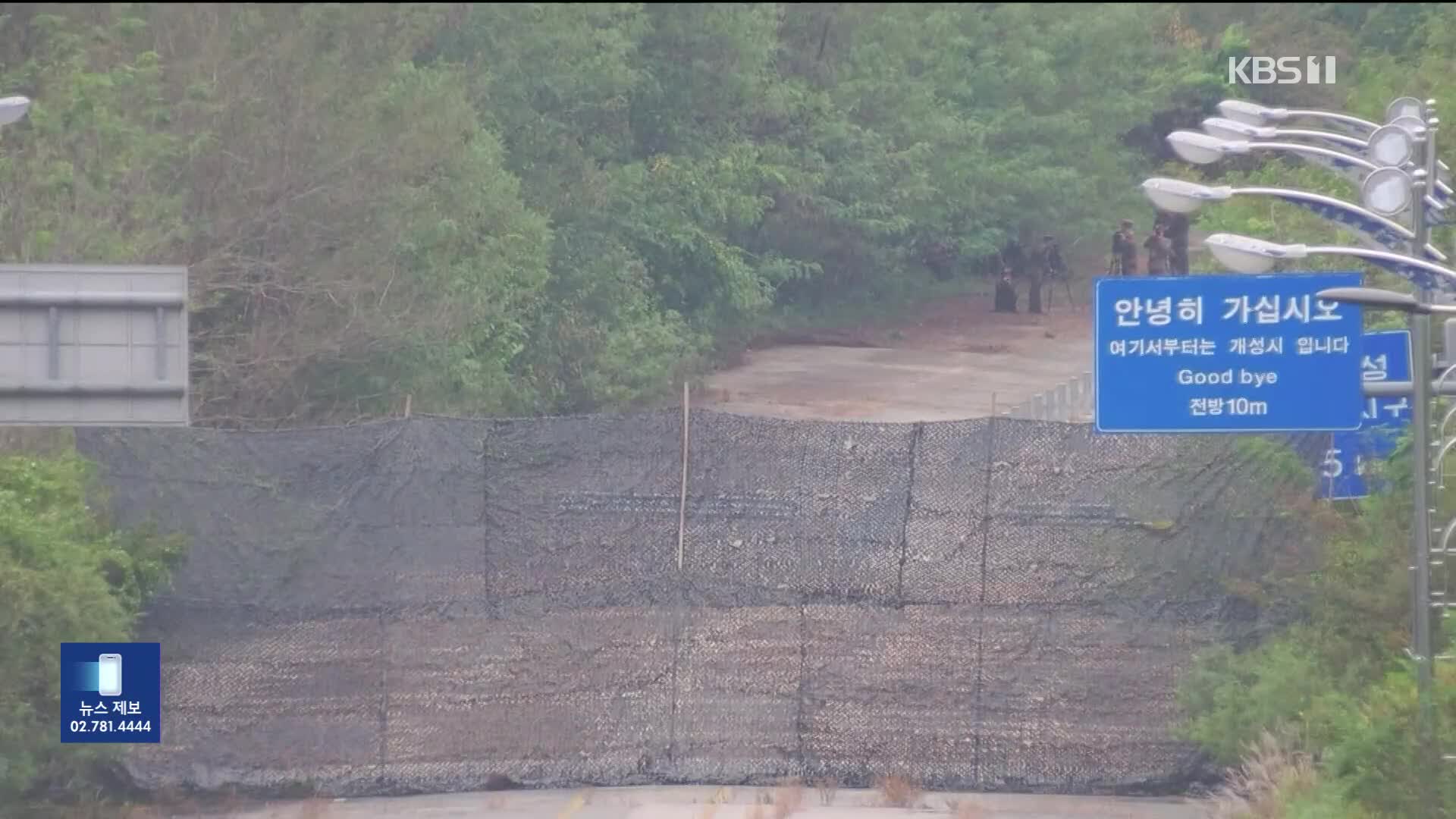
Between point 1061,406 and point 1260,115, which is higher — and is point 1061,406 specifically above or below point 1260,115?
below

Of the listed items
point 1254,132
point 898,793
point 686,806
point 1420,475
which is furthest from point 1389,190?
point 686,806

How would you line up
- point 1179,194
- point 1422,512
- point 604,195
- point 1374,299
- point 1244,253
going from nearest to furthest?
point 1374,299, point 1422,512, point 1244,253, point 1179,194, point 604,195

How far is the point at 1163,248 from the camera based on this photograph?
3178 centimetres

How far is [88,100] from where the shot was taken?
18750 millimetres

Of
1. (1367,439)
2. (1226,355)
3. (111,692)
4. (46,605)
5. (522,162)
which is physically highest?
(522,162)

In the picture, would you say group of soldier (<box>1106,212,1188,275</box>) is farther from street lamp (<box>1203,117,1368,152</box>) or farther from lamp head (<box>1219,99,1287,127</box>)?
street lamp (<box>1203,117,1368,152</box>)

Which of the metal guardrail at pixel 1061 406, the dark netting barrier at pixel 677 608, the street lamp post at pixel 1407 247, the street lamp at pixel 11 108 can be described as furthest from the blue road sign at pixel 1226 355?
the metal guardrail at pixel 1061 406

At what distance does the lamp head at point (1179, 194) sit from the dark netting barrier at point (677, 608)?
7.76ft

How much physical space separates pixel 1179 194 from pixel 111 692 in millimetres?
8309

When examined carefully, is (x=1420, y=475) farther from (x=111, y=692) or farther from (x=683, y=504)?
(x=111, y=692)

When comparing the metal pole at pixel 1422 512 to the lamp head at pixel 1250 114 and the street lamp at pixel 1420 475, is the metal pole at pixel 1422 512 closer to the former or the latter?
the street lamp at pixel 1420 475

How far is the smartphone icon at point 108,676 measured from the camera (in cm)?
1308

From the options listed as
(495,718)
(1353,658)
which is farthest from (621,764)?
(1353,658)

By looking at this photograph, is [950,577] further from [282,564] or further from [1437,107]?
[1437,107]
